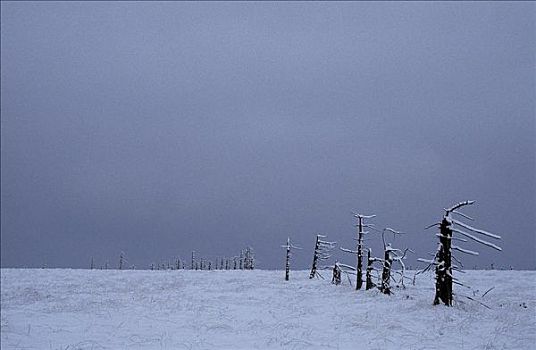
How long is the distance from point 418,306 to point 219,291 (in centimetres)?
1687

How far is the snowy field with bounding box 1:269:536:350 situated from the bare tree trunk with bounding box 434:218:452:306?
2.51 feet

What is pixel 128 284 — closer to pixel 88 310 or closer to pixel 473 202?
pixel 88 310

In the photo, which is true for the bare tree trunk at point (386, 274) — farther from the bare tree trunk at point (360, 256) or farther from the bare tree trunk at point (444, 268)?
the bare tree trunk at point (444, 268)

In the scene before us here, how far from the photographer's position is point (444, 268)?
21.6m

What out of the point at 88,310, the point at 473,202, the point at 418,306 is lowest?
the point at 88,310

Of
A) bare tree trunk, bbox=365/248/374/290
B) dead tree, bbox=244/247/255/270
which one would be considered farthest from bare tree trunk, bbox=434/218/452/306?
dead tree, bbox=244/247/255/270

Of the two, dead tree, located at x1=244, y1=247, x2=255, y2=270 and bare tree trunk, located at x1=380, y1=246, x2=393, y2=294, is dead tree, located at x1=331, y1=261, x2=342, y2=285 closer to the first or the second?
bare tree trunk, located at x1=380, y1=246, x2=393, y2=294

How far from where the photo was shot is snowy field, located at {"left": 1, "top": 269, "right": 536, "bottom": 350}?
16.8m

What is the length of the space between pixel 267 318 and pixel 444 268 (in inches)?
354

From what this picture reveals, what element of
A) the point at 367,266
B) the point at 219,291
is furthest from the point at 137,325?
the point at 367,266

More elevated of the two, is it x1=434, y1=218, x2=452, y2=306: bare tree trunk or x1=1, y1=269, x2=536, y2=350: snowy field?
x1=434, y1=218, x2=452, y2=306: bare tree trunk

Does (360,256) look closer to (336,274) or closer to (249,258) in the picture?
(336,274)

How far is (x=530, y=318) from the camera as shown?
1864 centimetres

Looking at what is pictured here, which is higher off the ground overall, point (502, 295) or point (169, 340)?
point (502, 295)
